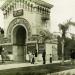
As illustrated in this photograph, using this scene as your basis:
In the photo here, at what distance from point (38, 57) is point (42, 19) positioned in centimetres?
535

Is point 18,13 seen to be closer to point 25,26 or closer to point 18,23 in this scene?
point 18,23

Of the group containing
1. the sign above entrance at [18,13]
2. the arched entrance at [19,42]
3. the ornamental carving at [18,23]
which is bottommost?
the arched entrance at [19,42]

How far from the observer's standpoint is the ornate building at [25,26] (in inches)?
1240

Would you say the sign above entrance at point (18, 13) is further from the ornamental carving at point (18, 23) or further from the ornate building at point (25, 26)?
the ornamental carving at point (18, 23)

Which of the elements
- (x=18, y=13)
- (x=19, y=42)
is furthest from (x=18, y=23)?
(x=19, y=42)

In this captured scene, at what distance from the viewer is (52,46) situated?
30719mm

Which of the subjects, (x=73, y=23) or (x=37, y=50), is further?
(x=37, y=50)

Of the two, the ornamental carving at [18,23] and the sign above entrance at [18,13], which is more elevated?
the sign above entrance at [18,13]

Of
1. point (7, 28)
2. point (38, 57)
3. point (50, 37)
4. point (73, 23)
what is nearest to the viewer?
point (73, 23)

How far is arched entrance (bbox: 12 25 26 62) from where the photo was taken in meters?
33.9

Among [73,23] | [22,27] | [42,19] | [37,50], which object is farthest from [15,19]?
[73,23]

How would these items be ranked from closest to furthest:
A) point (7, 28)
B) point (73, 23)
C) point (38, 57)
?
point (73, 23), point (38, 57), point (7, 28)

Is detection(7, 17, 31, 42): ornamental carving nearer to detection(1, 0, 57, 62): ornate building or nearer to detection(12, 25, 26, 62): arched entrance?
detection(1, 0, 57, 62): ornate building

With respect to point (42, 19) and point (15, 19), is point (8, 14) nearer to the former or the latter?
point (15, 19)
